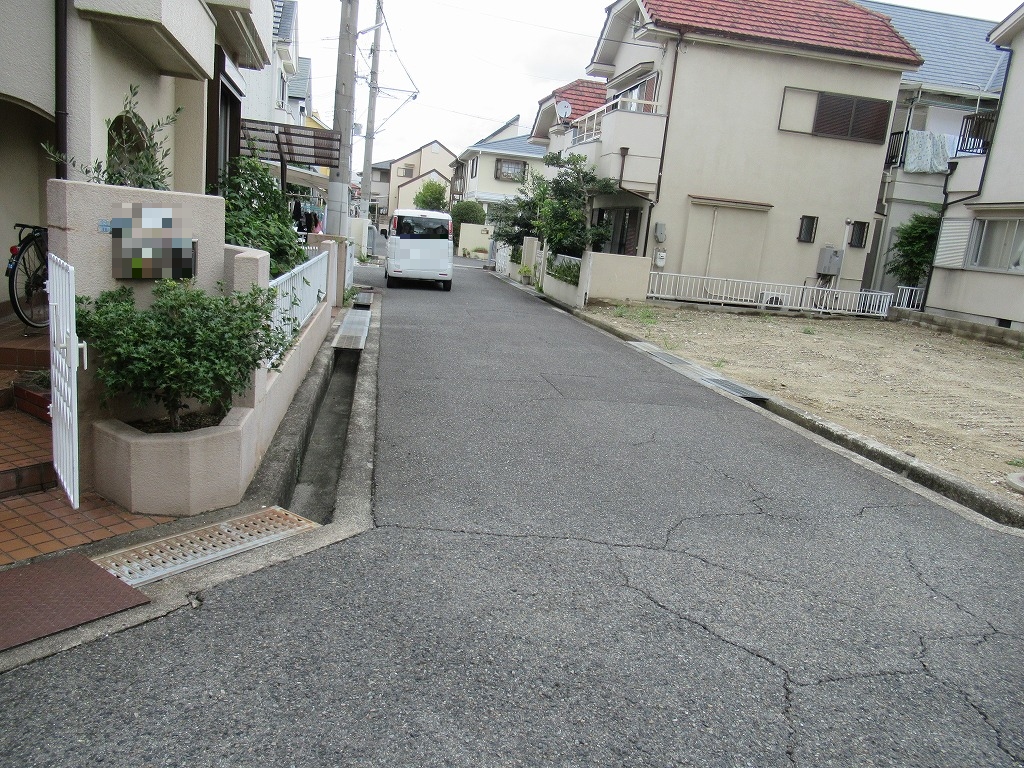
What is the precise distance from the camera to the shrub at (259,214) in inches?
292

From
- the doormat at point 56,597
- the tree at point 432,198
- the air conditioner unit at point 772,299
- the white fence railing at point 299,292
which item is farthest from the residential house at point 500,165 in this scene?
the doormat at point 56,597

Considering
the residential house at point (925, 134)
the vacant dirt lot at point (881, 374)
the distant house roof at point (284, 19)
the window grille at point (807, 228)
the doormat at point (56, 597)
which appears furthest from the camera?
the distant house roof at point (284, 19)

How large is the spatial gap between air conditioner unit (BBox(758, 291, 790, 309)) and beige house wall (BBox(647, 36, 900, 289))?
1.05m

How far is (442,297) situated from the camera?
19.3 metres

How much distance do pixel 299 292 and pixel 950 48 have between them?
25602mm

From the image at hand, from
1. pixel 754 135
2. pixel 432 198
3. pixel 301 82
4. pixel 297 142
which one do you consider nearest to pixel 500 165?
pixel 432 198

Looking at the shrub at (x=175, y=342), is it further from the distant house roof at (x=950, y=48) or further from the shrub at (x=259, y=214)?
the distant house roof at (x=950, y=48)

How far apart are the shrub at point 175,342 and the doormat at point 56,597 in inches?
39.4

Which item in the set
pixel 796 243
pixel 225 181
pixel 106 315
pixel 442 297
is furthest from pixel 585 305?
pixel 106 315

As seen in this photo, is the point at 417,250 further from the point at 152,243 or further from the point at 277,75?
the point at 152,243

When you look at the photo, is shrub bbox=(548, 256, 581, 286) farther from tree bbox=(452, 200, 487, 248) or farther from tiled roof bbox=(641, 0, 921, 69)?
tree bbox=(452, 200, 487, 248)

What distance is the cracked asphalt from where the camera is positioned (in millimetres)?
2705

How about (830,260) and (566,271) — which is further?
(830,260)

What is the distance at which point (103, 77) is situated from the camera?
5.75 metres
